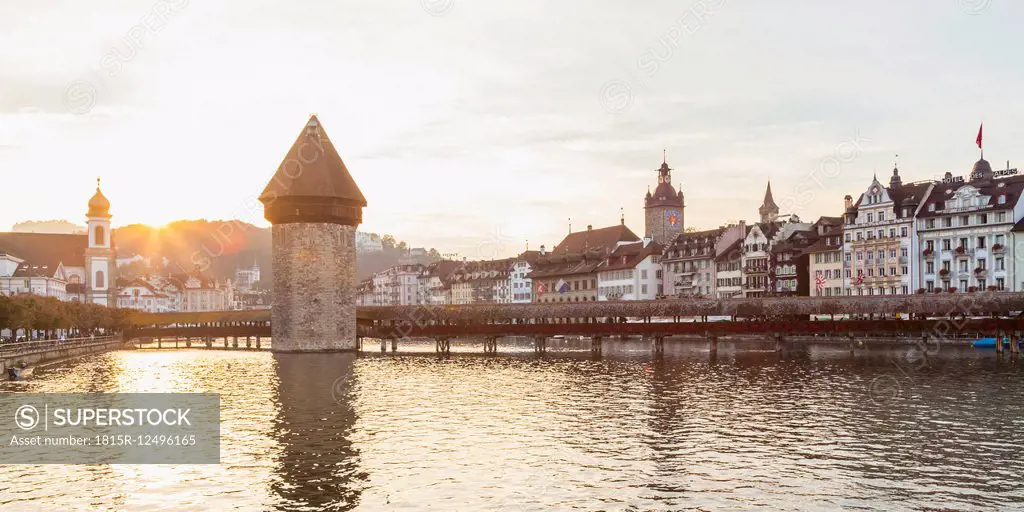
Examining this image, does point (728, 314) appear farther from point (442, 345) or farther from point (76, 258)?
point (76, 258)

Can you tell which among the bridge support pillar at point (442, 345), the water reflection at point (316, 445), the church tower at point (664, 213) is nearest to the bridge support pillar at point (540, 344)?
the bridge support pillar at point (442, 345)

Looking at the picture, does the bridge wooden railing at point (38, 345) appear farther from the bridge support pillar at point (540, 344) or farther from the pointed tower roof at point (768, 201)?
the pointed tower roof at point (768, 201)

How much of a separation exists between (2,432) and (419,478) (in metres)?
13.6

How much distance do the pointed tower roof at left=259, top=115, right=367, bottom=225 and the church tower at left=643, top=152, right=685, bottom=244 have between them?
2469 inches

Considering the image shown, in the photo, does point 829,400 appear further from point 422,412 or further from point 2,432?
point 2,432

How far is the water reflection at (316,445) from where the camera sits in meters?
18.8

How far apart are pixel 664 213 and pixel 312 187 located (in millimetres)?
68007

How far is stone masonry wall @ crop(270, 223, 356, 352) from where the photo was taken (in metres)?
67.2

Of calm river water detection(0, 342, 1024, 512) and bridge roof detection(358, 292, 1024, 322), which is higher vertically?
bridge roof detection(358, 292, 1024, 322)

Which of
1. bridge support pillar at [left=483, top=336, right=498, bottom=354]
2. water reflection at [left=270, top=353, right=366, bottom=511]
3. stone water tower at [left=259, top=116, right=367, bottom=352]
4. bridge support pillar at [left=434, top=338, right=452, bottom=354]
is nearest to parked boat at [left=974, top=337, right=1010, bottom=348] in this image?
bridge support pillar at [left=483, top=336, right=498, bottom=354]

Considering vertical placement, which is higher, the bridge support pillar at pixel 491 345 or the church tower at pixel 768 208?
the church tower at pixel 768 208

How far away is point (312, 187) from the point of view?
2645 inches

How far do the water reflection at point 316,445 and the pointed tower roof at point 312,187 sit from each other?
22.7 m

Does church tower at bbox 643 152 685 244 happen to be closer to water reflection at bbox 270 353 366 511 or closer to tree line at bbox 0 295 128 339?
tree line at bbox 0 295 128 339
